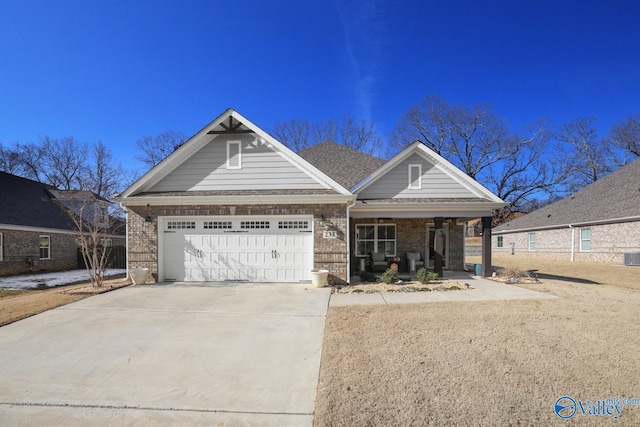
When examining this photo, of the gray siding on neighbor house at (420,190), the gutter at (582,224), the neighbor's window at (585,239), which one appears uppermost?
the gray siding on neighbor house at (420,190)

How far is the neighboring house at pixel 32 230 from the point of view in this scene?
15.7 meters

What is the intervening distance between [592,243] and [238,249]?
22.2m

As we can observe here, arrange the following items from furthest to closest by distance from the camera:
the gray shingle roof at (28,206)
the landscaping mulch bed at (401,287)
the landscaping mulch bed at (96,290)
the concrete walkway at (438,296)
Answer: the gray shingle roof at (28,206) → the landscaping mulch bed at (401,287) → the landscaping mulch bed at (96,290) → the concrete walkway at (438,296)

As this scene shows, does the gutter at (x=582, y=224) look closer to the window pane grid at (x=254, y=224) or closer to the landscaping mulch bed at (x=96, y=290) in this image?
the window pane grid at (x=254, y=224)

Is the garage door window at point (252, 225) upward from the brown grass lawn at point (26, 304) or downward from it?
upward

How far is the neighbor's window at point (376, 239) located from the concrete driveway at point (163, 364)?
24.2 feet

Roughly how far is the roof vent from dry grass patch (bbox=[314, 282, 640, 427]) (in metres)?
13.4

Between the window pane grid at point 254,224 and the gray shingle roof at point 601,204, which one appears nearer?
the window pane grid at point 254,224

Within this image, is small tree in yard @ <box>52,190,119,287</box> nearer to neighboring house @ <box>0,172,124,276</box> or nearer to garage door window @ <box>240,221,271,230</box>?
neighboring house @ <box>0,172,124,276</box>

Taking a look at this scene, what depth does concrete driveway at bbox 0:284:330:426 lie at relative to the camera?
3.50 metres

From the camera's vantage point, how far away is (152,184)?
11938 mm

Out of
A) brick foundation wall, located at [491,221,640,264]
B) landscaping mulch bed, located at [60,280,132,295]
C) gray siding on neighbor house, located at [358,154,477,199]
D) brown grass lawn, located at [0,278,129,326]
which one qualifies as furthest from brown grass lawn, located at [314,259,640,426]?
brick foundation wall, located at [491,221,640,264]

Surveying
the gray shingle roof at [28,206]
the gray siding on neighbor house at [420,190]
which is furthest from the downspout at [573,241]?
the gray shingle roof at [28,206]

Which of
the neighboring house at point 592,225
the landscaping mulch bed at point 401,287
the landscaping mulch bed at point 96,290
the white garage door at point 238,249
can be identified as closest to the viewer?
the landscaping mulch bed at point 96,290
